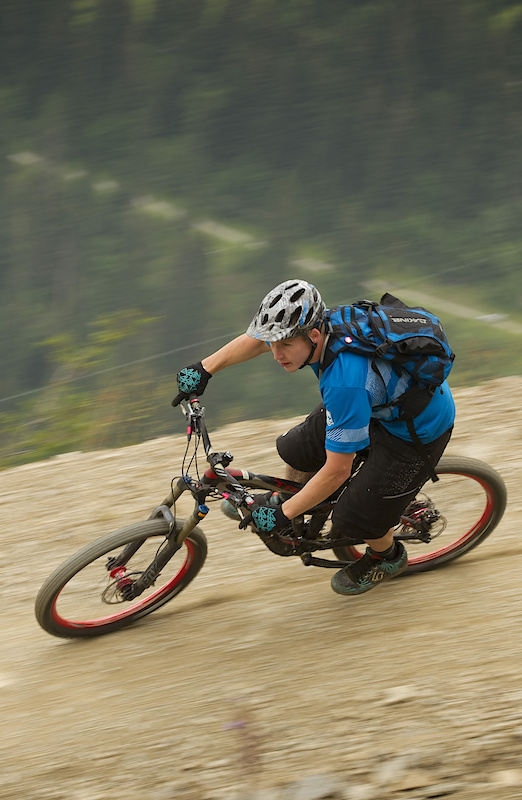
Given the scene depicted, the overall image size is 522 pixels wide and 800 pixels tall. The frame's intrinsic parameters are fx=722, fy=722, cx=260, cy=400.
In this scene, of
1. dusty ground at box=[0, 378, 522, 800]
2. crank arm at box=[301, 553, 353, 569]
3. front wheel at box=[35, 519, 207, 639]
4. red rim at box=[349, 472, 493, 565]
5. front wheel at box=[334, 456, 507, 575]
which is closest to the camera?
dusty ground at box=[0, 378, 522, 800]

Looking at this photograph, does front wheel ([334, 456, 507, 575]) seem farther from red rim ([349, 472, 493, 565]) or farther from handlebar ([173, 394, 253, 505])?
handlebar ([173, 394, 253, 505])

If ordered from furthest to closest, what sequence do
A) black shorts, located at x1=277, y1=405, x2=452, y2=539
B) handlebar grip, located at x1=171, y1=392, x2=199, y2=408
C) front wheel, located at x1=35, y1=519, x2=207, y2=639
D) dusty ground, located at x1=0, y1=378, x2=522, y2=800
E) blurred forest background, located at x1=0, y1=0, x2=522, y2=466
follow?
blurred forest background, located at x1=0, y1=0, x2=522, y2=466, front wheel, located at x1=35, y1=519, x2=207, y2=639, handlebar grip, located at x1=171, y1=392, x2=199, y2=408, black shorts, located at x1=277, y1=405, x2=452, y2=539, dusty ground, located at x1=0, y1=378, x2=522, y2=800

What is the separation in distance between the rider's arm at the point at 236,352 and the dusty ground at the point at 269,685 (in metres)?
1.74

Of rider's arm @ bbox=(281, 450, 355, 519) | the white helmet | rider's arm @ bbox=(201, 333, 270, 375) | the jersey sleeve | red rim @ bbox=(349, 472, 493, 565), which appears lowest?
red rim @ bbox=(349, 472, 493, 565)

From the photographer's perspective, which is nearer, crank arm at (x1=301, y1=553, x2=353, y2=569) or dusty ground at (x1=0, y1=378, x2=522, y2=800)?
dusty ground at (x1=0, y1=378, x2=522, y2=800)

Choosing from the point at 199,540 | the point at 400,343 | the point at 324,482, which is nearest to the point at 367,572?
the point at 199,540

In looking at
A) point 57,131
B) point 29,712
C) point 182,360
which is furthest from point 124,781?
point 57,131

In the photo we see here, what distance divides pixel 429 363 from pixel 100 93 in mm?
15368

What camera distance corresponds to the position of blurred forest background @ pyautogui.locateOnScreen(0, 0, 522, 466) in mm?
12609

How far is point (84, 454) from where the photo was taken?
23.1 feet

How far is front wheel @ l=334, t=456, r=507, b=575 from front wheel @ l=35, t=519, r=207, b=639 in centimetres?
102

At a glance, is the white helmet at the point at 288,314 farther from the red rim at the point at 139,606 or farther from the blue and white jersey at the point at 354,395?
the red rim at the point at 139,606

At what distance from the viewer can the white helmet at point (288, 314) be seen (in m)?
3.28

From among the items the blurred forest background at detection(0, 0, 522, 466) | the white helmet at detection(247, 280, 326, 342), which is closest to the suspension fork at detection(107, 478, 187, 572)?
the white helmet at detection(247, 280, 326, 342)
